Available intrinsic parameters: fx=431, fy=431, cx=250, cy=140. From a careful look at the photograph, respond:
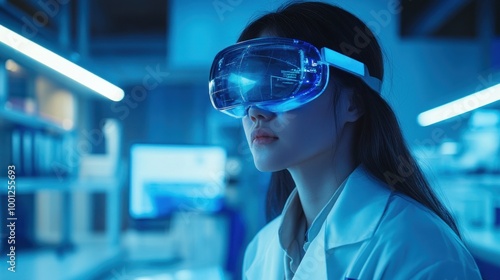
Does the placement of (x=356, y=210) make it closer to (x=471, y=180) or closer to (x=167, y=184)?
(x=167, y=184)

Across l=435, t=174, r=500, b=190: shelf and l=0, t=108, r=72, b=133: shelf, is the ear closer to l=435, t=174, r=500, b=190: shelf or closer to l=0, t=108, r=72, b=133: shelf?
l=0, t=108, r=72, b=133: shelf

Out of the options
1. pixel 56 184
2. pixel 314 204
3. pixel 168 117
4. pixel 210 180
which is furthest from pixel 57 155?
pixel 168 117

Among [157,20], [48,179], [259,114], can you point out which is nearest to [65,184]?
[48,179]

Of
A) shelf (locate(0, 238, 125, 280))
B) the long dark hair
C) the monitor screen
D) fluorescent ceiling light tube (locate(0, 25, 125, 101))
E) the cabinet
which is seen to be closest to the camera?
the long dark hair

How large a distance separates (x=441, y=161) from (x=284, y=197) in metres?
2.86

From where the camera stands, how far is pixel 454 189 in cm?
357

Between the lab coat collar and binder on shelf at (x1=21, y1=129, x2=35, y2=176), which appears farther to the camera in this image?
binder on shelf at (x1=21, y1=129, x2=35, y2=176)

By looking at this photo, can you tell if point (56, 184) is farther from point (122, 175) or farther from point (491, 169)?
point (491, 169)

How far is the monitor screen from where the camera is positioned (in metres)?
2.94

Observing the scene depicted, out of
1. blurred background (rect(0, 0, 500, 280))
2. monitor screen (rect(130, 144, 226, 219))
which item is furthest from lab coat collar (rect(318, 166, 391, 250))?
monitor screen (rect(130, 144, 226, 219))

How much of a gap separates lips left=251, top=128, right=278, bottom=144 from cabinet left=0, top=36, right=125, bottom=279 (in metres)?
1.01

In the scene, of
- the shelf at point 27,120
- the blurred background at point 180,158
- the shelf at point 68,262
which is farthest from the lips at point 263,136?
the shelf at point 27,120

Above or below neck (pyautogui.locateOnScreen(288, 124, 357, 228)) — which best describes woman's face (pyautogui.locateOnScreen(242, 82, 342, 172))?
above

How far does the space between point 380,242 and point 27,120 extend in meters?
2.18
